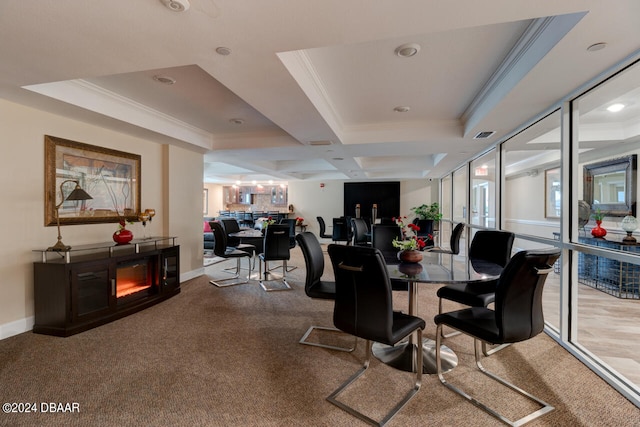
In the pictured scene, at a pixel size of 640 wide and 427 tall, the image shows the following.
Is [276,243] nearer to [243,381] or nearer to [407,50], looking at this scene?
[243,381]

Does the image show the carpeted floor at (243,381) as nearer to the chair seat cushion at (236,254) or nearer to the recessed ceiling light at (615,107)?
the chair seat cushion at (236,254)

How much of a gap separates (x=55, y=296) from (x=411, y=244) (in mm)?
3547

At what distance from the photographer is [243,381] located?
2143mm

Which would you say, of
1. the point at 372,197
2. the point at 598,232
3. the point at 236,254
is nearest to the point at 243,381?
the point at 236,254

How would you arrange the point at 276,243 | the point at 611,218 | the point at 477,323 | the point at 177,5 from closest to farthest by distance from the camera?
the point at 177,5 → the point at 477,323 → the point at 611,218 → the point at 276,243

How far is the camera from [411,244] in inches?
102

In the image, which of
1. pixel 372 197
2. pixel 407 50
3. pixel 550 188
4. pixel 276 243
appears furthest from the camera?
pixel 372 197

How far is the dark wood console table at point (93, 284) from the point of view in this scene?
2924 millimetres

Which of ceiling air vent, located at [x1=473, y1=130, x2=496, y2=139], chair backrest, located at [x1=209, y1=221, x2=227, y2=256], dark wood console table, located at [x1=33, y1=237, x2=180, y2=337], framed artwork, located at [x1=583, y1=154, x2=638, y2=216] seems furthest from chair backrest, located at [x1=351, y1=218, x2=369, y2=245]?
framed artwork, located at [x1=583, y1=154, x2=638, y2=216]

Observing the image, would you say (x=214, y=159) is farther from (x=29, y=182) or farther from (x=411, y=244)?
(x=411, y=244)

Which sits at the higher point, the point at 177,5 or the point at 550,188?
the point at 177,5

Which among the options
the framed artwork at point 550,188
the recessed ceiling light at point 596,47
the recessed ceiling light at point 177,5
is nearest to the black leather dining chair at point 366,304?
the recessed ceiling light at point 177,5

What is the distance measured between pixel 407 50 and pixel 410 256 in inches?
67.9

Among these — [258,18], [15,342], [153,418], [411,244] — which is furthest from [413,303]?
[15,342]
